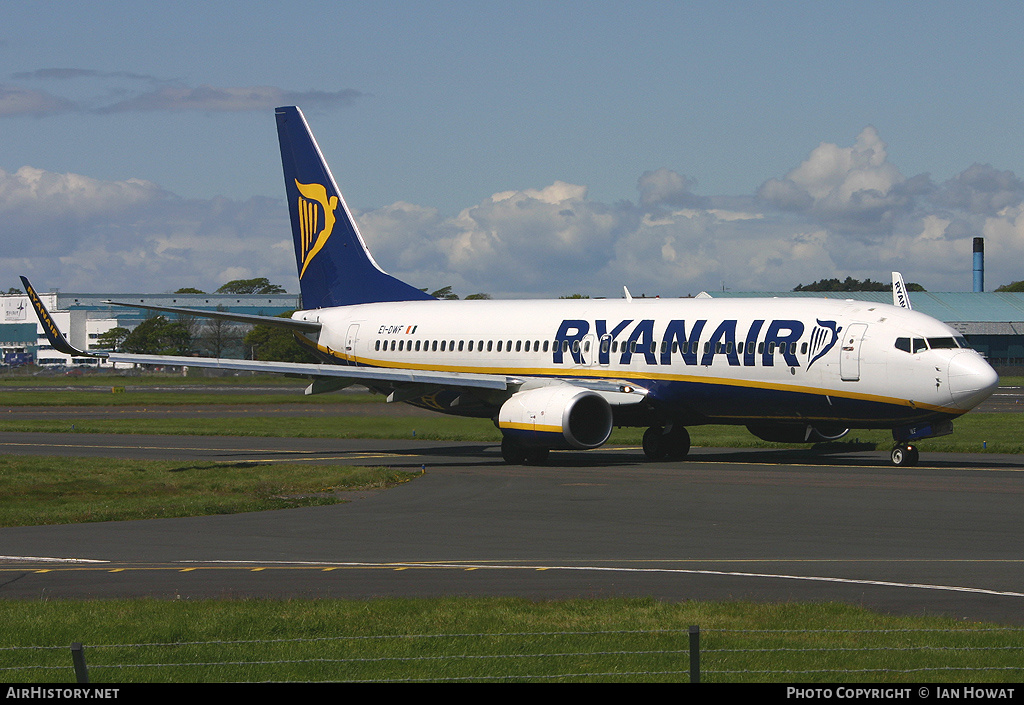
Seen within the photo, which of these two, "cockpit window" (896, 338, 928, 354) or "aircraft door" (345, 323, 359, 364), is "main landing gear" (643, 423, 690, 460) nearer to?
"cockpit window" (896, 338, 928, 354)

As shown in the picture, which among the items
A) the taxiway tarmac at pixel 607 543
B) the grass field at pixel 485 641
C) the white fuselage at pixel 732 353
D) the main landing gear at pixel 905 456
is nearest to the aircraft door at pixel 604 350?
the white fuselage at pixel 732 353

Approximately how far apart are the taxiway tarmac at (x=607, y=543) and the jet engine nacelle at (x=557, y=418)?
5.25ft

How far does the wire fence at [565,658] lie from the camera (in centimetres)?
1174

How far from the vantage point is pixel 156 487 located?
105 ft

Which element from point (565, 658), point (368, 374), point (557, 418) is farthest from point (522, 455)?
point (565, 658)

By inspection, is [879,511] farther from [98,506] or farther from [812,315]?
[98,506]

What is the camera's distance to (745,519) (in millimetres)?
25203

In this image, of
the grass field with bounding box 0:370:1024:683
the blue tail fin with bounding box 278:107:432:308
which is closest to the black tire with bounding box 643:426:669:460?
the blue tail fin with bounding box 278:107:432:308

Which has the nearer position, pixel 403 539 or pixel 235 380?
pixel 403 539

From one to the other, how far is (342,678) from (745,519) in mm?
14604

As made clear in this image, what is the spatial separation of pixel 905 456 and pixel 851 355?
3.57m

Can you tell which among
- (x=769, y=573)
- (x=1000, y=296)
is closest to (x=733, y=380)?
(x=769, y=573)

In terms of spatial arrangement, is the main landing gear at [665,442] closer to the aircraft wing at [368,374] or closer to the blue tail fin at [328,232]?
the aircraft wing at [368,374]

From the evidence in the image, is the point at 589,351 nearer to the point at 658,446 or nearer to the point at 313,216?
the point at 658,446
